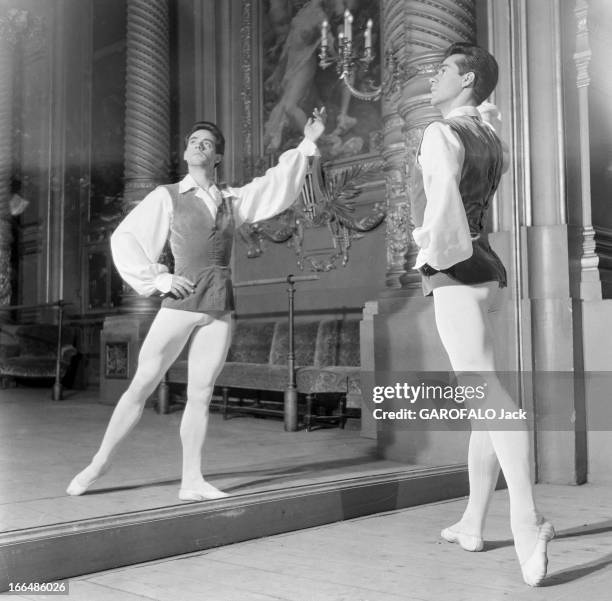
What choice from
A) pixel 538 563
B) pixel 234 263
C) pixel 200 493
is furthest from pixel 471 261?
pixel 234 263

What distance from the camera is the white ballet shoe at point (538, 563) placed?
2.44m

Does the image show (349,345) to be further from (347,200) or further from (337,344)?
(347,200)

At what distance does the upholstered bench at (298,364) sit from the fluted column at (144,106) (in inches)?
46.8

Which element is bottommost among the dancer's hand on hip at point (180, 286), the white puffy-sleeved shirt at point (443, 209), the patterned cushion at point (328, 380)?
the patterned cushion at point (328, 380)

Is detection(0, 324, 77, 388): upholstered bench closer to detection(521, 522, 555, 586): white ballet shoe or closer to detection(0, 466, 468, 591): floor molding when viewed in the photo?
detection(0, 466, 468, 591): floor molding

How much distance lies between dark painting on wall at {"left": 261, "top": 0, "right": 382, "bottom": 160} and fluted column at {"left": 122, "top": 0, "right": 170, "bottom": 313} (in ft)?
3.32

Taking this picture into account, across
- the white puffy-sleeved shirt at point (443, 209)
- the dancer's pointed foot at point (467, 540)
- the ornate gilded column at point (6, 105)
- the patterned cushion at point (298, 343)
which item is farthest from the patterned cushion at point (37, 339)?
the white puffy-sleeved shirt at point (443, 209)

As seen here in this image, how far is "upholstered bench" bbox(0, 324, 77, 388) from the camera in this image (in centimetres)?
905

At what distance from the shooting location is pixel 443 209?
243 centimetres

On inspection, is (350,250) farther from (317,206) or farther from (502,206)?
(502,206)

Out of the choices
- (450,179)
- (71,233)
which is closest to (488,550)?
(450,179)

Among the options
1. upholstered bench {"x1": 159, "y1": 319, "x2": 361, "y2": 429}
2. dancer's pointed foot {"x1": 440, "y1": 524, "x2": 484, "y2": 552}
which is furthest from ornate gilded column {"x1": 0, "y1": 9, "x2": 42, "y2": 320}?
dancer's pointed foot {"x1": 440, "y1": 524, "x2": 484, "y2": 552}

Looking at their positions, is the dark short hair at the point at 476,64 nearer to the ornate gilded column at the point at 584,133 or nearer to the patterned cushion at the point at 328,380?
the ornate gilded column at the point at 584,133

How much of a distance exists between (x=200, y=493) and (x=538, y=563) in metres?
1.36
